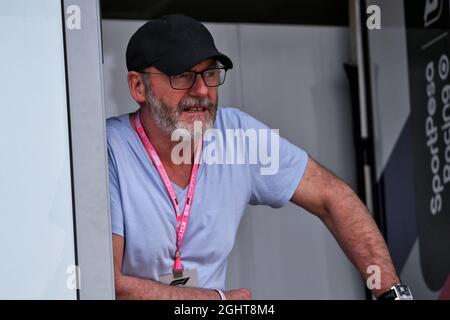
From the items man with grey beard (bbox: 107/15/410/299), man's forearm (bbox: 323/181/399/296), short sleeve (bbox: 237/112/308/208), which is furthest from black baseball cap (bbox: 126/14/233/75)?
man's forearm (bbox: 323/181/399/296)

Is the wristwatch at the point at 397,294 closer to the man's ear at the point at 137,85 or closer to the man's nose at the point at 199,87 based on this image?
the man's nose at the point at 199,87

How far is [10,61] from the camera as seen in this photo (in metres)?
2.17

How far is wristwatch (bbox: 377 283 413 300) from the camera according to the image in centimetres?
245

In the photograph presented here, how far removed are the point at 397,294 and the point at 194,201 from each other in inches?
24.6

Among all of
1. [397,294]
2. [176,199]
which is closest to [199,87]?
[176,199]

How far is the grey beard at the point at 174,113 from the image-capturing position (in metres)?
2.49

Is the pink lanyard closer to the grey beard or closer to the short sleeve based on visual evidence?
the grey beard

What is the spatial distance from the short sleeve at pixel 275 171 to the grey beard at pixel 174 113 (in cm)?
23

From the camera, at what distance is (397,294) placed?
2.46m

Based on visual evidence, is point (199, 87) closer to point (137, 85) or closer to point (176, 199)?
point (137, 85)

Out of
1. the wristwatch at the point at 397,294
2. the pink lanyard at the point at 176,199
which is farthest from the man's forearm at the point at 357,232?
the pink lanyard at the point at 176,199

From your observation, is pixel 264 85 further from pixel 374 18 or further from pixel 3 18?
pixel 3 18

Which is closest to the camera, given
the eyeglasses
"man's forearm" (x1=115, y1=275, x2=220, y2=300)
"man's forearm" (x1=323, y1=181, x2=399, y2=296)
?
"man's forearm" (x1=115, y1=275, x2=220, y2=300)

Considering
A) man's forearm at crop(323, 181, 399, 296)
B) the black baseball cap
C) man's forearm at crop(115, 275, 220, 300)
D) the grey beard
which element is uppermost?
the black baseball cap
